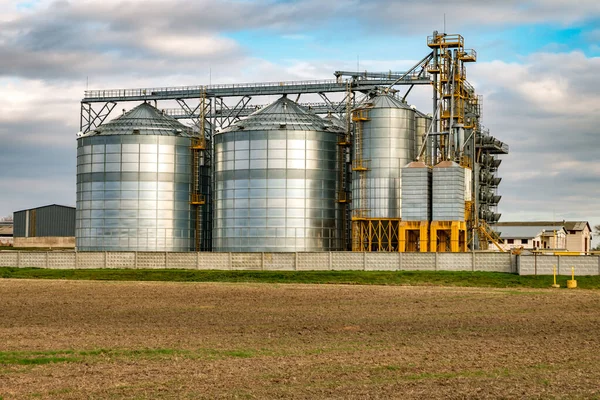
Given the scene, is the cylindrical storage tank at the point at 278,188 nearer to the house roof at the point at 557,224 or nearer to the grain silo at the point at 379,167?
the grain silo at the point at 379,167

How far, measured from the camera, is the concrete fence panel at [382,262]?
66688mm

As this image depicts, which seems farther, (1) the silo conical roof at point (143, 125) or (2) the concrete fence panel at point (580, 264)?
(1) the silo conical roof at point (143, 125)

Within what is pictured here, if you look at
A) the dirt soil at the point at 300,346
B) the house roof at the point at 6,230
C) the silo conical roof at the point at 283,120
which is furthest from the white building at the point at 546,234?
the house roof at the point at 6,230

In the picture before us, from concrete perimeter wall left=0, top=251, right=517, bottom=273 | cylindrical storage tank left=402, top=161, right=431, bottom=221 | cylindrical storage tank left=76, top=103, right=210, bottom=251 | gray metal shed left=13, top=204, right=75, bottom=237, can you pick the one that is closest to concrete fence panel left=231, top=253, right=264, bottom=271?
concrete perimeter wall left=0, top=251, right=517, bottom=273

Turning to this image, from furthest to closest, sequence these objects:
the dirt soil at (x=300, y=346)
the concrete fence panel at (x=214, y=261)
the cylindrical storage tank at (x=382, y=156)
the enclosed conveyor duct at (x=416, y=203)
Answer: 1. the cylindrical storage tank at (x=382, y=156)
2. the enclosed conveyor duct at (x=416, y=203)
3. the concrete fence panel at (x=214, y=261)
4. the dirt soil at (x=300, y=346)

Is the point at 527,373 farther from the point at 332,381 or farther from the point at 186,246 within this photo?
the point at 186,246

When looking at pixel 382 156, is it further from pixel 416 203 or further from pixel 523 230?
pixel 523 230

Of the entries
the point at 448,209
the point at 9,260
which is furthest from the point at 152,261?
the point at 448,209

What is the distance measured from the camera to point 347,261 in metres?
67.9

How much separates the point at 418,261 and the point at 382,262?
2.92m

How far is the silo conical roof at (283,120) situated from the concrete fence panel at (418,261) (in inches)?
1089

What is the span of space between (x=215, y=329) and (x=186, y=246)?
63.8m

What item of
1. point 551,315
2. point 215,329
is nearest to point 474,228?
point 551,315

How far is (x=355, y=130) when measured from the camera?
3548 inches
